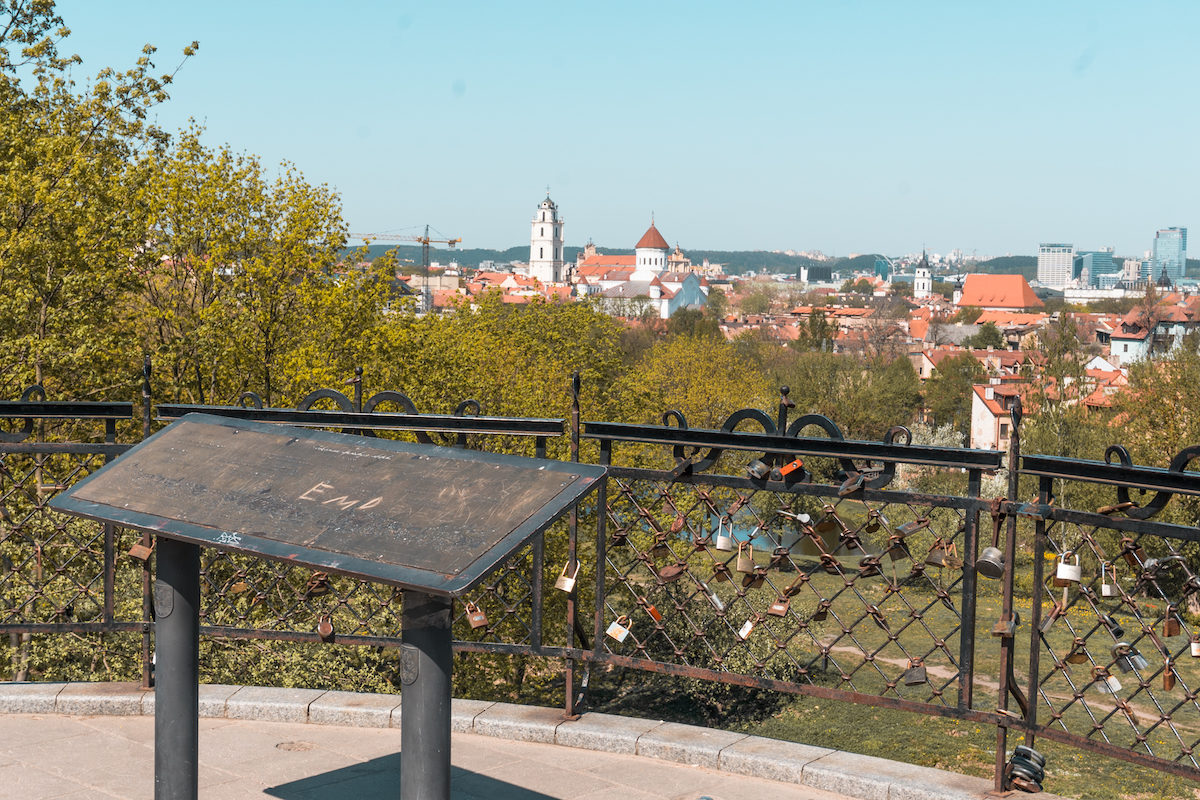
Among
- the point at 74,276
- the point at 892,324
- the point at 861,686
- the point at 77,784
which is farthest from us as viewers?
the point at 892,324

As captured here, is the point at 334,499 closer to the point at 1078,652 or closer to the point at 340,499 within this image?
the point at 340,499

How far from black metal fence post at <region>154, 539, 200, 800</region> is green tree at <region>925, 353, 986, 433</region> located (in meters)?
69.4

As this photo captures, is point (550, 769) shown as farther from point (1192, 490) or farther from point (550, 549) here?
point (550, 549)

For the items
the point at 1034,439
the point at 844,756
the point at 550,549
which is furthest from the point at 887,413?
the point at 844,756

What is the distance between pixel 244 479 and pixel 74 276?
16829mm

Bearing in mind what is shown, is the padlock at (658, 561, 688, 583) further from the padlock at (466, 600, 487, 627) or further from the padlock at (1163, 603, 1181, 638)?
the padlock at (1163, 603, 1181, 638)

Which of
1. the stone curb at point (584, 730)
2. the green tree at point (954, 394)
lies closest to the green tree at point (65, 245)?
the stone curb at point (584, 730)

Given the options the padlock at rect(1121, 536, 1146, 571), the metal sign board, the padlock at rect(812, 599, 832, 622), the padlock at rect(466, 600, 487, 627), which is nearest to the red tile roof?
the padlock at rect(812, 599, 832, 622)

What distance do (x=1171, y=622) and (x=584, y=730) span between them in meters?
2.40

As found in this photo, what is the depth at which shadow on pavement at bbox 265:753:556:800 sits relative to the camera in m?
4.50

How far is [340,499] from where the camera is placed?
351cm

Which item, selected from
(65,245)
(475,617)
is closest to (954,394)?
(65,245)

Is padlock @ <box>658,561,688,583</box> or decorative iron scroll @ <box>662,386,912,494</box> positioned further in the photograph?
padlock @ <box>658,561,688,583</box>

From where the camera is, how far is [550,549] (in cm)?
2119
